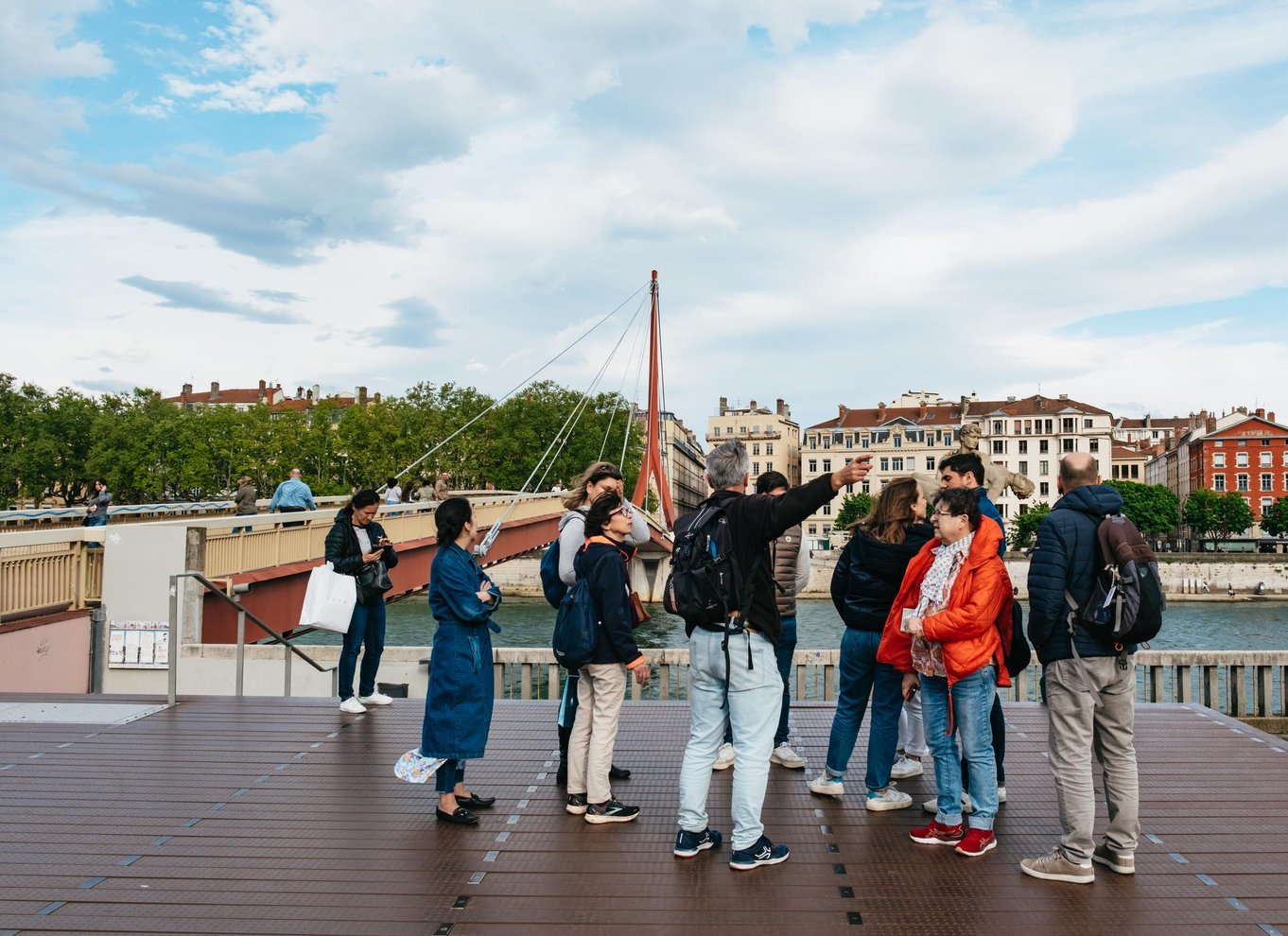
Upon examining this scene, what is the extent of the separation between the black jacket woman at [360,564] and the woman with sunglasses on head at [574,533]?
208cm

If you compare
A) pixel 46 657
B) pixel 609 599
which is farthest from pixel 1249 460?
pixel 609 599

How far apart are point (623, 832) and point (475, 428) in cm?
6605

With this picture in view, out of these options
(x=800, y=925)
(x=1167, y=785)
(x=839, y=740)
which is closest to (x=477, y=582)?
(x=839, y=740)

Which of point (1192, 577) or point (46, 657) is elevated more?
point (46, 657)

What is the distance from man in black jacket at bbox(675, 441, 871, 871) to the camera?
455cm

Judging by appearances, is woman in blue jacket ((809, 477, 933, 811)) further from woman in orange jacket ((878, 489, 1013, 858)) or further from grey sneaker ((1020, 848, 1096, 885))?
grey sneaker ((1020, 848, 1096, 885))

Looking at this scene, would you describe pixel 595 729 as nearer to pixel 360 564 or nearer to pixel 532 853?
pixel 532 853

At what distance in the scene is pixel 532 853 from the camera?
15.7 feet

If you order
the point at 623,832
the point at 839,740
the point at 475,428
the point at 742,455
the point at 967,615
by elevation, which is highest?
the point at 475,428

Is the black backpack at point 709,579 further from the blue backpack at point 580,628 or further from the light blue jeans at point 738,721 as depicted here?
the blue backpack at point 580,628

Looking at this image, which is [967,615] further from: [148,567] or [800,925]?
[148,567]

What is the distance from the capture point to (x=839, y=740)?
5602mm

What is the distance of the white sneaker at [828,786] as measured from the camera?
560 cm

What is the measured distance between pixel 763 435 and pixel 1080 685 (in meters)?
109
